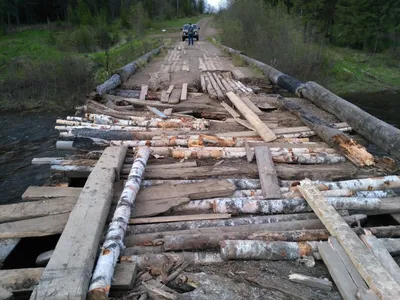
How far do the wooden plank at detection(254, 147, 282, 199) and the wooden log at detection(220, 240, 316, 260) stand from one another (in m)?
0.83

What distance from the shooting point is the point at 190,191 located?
3504mm

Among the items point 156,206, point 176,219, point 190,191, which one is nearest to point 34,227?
point 156,206

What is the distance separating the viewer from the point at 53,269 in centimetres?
223

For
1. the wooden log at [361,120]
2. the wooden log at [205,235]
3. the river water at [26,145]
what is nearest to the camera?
the wooden log at [205,235]

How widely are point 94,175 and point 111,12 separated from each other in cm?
5196

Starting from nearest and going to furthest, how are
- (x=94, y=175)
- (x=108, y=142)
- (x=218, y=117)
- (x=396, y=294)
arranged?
(x=396, y=294), (x=94, y=175), (x=108, y=142), (x=218, y=117)

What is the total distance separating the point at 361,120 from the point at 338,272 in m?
3.97

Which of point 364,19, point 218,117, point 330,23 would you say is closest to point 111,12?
point 330,23

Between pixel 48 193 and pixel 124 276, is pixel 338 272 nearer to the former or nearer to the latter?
pixel 124 276

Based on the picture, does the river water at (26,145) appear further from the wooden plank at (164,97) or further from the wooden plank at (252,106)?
the wooden plank at (252,106)

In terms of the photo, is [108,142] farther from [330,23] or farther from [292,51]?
[330,23]

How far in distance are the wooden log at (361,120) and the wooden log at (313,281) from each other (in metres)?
3.04

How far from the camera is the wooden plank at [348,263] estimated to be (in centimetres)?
228

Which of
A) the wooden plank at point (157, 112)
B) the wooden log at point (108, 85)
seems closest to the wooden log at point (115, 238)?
the wooden plank at point (157, 112)
